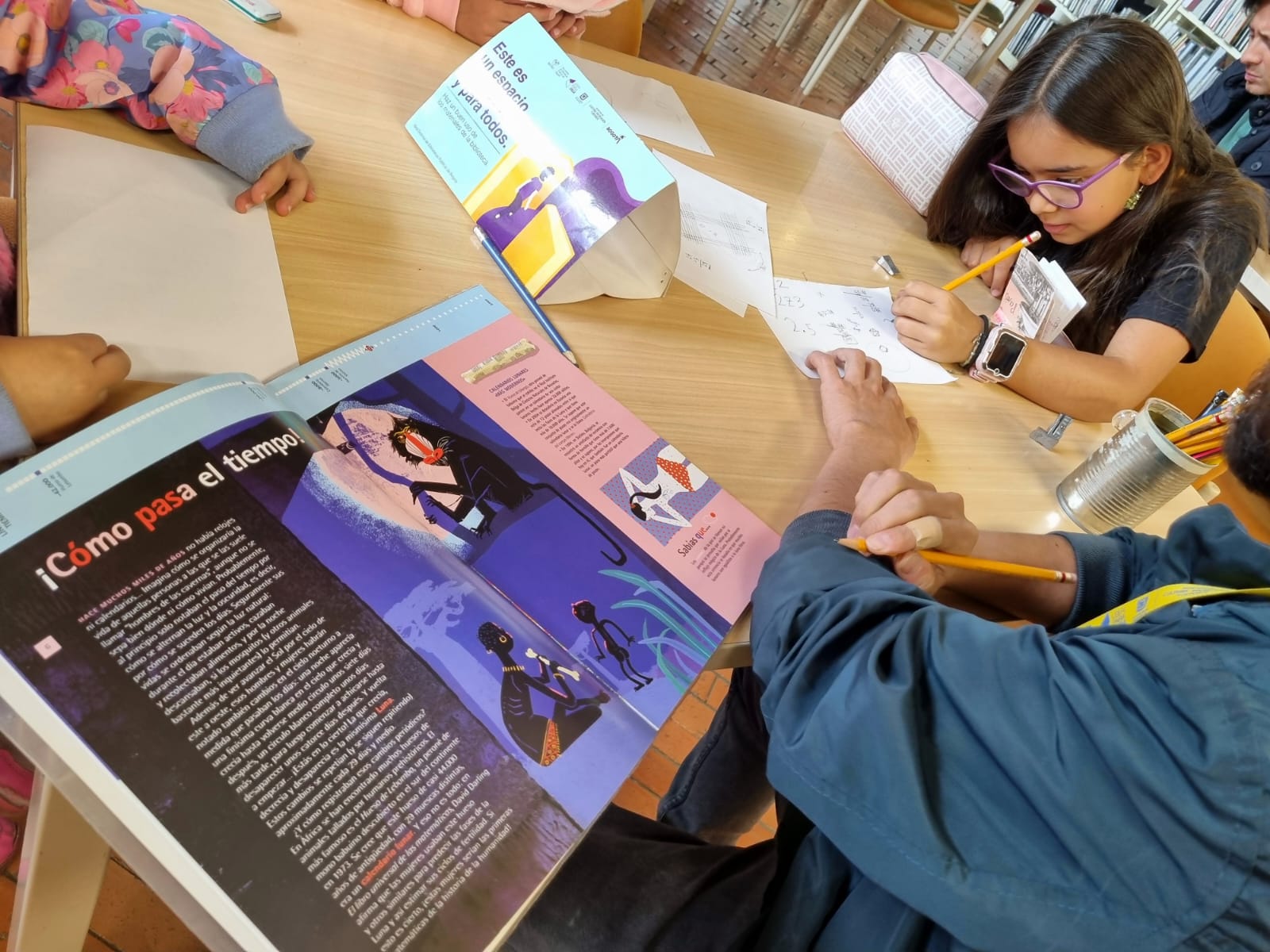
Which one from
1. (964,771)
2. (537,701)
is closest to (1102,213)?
(964,771)

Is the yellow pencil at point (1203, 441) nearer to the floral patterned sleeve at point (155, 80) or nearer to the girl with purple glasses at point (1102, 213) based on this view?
the girl with purple glasses at point (1102, 213)

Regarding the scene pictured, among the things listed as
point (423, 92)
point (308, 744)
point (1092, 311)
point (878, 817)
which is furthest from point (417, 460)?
point (1092, 311)

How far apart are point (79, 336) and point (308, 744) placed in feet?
0.98

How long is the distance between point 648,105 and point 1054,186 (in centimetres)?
59

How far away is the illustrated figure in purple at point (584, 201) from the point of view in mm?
667

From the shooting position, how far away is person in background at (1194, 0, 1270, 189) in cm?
244

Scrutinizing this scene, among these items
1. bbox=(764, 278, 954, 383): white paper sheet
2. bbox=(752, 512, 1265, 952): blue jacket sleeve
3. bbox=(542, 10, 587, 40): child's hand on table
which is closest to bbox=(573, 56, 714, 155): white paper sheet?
bbox=(542, 10, 587, 40): child's hand on table

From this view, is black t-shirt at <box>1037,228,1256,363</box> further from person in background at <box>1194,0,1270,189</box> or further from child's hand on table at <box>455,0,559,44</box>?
person in background at <box>1194,0,1270,189</box>

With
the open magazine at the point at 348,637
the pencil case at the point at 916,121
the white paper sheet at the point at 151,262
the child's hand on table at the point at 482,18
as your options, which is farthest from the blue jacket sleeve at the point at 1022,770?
the pencil case at the point at 916,121

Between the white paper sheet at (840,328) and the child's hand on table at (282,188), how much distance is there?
476mm

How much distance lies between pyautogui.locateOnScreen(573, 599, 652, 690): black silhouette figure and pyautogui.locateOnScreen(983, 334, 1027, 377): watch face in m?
0.65

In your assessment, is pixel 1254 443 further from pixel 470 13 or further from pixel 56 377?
pixel 470 13

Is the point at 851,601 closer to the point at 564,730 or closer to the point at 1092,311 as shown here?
the point at 564,730

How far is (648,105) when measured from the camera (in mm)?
1060
